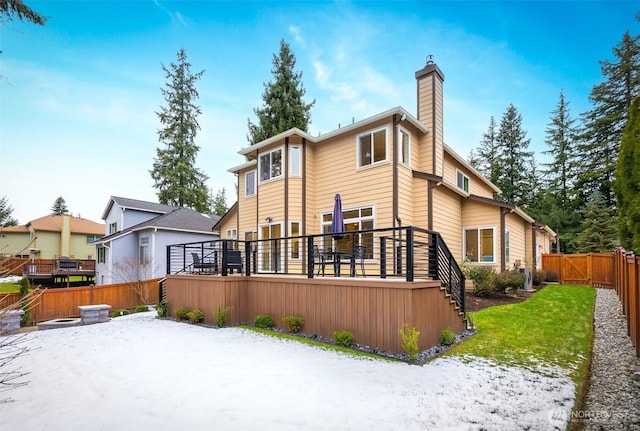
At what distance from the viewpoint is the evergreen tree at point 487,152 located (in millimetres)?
33156

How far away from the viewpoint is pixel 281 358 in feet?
19.4

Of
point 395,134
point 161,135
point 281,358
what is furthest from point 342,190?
point 161,135

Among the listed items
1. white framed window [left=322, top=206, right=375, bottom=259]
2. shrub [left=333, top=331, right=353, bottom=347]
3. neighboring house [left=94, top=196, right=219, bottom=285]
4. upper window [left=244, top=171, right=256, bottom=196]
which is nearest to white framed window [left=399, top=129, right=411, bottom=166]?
white framed window [left=322, top=206, right=375, bottom=259]

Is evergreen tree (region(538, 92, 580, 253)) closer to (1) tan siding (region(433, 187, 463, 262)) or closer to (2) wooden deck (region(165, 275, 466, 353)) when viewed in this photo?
(1) tan siding (region(433, 187, 463, 262))

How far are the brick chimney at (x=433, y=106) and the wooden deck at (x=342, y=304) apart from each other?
6.22 m

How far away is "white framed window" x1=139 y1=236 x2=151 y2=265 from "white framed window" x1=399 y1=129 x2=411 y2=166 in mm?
15269

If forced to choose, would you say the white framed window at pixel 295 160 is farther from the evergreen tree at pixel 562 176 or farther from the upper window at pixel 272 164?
the evergreen tree at pixel 562 176

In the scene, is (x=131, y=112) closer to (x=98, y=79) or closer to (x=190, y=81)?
(x=98, y=79)

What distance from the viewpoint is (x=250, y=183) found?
15547 millimetres

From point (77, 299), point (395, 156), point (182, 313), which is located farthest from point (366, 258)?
point (77, 299)

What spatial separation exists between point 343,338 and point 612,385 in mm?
4039

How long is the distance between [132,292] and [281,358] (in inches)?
463

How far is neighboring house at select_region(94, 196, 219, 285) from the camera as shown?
18484mm

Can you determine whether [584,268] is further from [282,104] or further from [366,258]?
[282,104]
